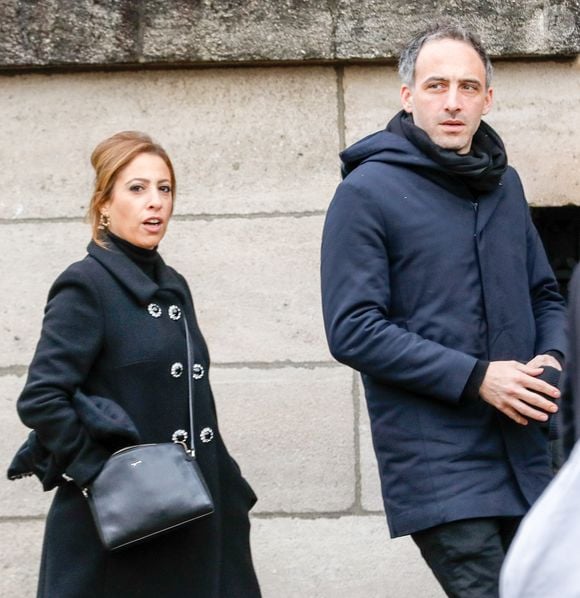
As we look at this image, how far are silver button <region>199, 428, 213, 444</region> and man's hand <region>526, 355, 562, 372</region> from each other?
94 centimetres

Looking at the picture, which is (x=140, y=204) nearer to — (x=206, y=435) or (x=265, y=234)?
(x=206, y=435)

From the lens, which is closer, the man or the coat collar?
the man

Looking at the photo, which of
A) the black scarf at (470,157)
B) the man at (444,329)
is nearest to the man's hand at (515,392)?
the man at (444,329)

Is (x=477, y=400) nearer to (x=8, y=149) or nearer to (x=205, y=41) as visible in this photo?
(x=205, y=41)

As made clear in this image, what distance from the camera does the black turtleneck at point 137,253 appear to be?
407 cm

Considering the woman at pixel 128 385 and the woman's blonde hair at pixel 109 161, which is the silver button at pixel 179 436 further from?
the woman's blonde hair at pixel 109 161

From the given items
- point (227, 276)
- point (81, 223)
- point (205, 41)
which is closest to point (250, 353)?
point (227, 276)

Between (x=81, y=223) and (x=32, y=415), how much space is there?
1.61 metres

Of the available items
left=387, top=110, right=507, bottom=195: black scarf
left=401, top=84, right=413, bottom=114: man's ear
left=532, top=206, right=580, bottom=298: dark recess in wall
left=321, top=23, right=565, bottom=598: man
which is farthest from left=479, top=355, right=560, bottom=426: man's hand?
left=532, top=206, right=580, bottom=298: dark recess in wall

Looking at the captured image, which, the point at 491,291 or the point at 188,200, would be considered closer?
the point at 491,291

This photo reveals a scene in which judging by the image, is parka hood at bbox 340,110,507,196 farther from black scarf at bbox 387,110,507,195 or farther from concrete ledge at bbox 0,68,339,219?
concrete ledge at bbox 0,68,339,219

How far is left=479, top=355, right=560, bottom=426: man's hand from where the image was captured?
3.49 meters

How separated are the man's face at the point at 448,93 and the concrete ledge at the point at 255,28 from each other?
1.25 m

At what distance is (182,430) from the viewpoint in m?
4.03
